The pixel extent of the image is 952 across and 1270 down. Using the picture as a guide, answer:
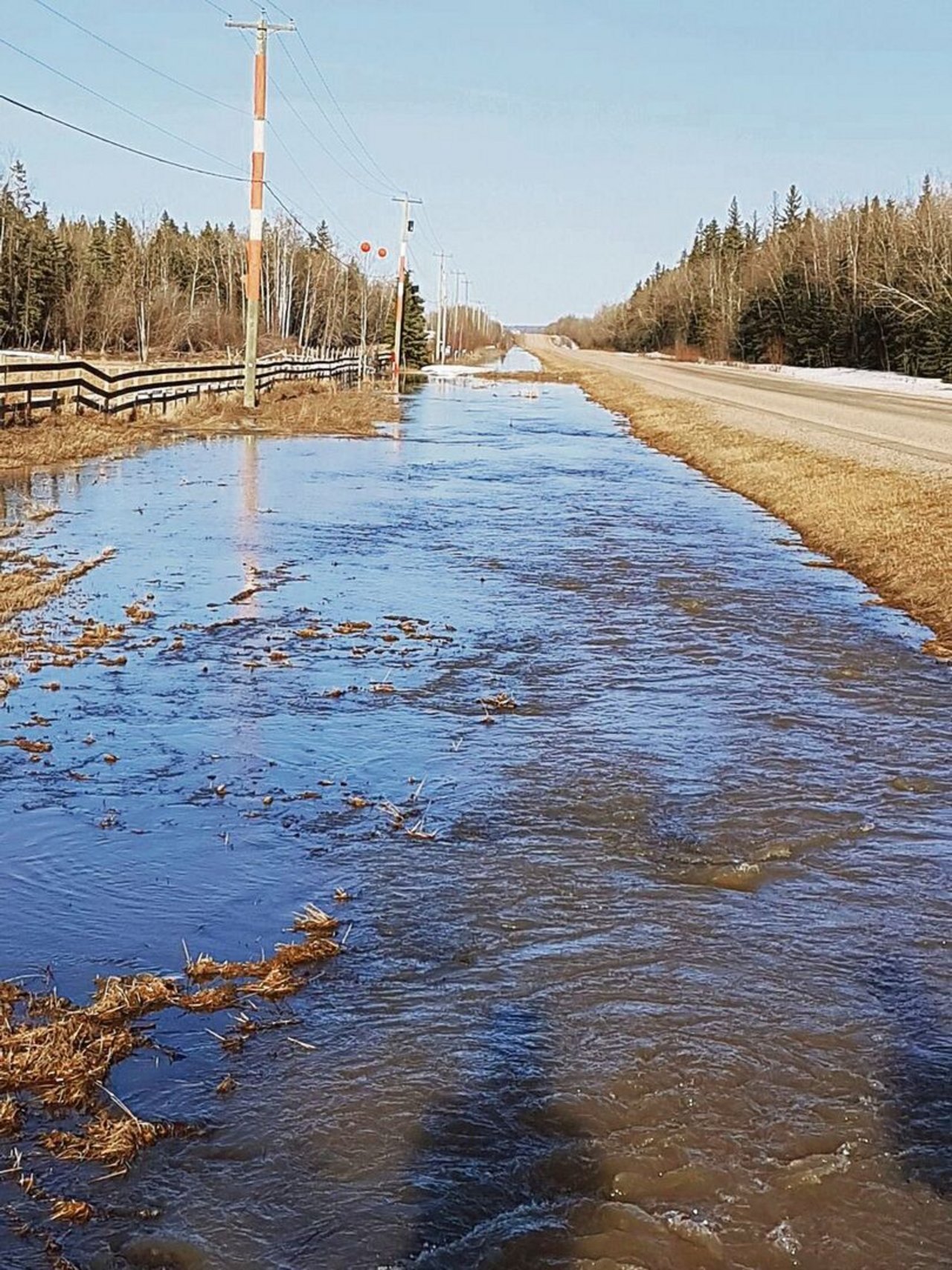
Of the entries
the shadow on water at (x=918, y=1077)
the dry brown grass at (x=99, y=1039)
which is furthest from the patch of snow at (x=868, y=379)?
the dry brown grass at (x=99, y=1039)

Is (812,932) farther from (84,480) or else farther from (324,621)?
(84,480)

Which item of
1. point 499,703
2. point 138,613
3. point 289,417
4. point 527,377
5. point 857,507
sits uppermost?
point 527,377

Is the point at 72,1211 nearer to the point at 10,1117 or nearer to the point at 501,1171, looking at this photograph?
the point at 10,1117

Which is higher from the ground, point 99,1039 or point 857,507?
point 857,507

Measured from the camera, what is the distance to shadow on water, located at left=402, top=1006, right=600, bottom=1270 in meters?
3.38

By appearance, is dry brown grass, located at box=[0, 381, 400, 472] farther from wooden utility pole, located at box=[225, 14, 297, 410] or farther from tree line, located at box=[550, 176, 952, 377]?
tree line, located at box=[550, 176, 952, 377]

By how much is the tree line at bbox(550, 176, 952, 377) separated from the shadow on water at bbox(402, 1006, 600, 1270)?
5939 centimetres

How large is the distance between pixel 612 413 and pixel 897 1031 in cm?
4094

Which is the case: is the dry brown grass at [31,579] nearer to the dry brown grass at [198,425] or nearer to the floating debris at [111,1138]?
the floating debris at [111,1138]

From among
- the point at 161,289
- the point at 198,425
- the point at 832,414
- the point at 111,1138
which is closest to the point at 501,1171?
the point at 111,1138

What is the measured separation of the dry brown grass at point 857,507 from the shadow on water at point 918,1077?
5.70m

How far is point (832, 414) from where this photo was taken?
117 feet

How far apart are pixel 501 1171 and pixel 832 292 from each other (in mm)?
81343

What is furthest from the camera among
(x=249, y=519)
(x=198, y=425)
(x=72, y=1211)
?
(x=198, y=425)
